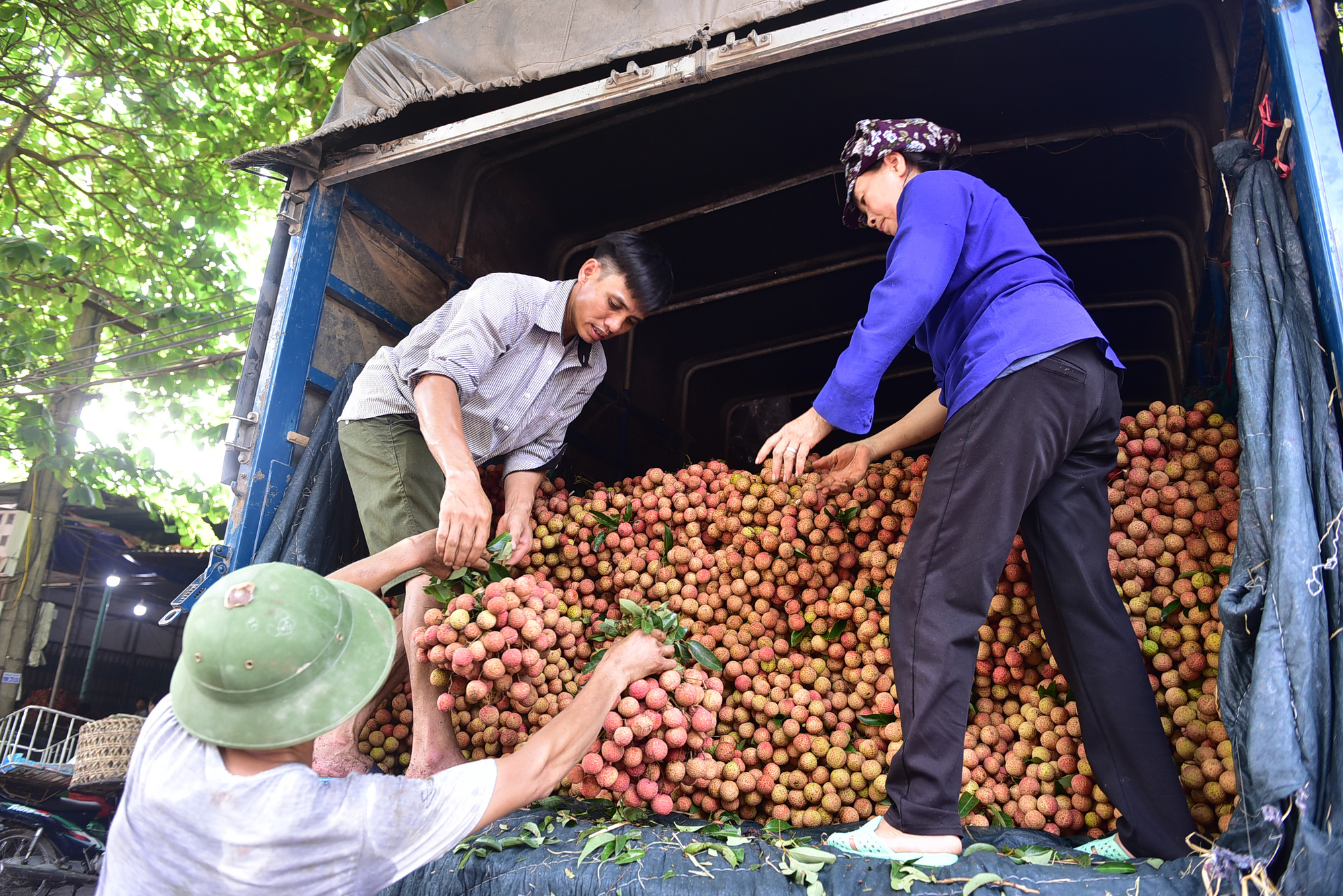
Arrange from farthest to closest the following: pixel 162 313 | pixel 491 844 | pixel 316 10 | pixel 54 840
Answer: pixel 162 313, pixel 54 840, pixel 316 10, pixel 491 844

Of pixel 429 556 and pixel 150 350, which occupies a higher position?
pixel 150 350

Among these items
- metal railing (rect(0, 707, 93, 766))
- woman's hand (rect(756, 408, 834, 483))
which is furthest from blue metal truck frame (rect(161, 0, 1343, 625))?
metal railing (rect(0, 707, 93, 766))

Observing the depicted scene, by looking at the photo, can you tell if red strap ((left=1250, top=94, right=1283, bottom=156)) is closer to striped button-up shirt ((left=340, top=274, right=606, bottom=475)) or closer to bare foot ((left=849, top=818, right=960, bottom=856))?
bare foot ((left=849, top=818, right=960, bottom=856))

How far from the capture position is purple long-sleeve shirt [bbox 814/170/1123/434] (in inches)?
72.1

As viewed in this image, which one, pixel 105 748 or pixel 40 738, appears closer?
pixel 105 748

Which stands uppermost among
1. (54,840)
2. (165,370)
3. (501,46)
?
(501,46)

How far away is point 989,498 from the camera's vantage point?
1716 mm

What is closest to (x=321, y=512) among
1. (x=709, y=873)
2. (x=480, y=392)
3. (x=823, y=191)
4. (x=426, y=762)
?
(x=480, y=392)

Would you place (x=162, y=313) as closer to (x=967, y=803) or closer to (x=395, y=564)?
(x=395, y=564)

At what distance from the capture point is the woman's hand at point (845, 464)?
8.04 feet

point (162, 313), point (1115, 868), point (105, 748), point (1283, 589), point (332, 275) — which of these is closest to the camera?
point (1283, 589)

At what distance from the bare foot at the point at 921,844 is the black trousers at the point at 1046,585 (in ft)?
0.05

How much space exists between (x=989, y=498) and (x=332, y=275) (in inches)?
104

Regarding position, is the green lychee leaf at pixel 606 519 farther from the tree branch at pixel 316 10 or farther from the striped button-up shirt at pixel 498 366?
the tree branch at pixel 316 10
